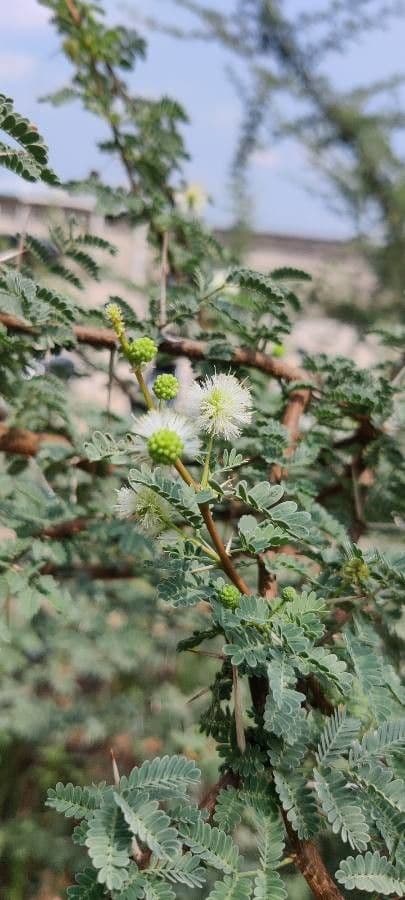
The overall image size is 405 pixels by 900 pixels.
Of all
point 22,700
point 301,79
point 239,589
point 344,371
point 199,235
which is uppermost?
point 301,79

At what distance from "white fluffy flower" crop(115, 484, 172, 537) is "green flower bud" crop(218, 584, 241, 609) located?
0.06 meters

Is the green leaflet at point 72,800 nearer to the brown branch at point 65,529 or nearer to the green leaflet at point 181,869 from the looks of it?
the green leaflet at point 181,869

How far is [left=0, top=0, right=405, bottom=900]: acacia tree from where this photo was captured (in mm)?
435

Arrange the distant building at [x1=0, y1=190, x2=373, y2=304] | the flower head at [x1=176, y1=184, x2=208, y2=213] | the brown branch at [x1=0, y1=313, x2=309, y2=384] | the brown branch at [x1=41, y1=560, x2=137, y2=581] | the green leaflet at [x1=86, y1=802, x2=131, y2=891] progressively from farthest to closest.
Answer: the distant building at [x1=0, y1=190, x2=373, y2=304] < the flower head at [x1=176, y1=184, x2=208, y2=213] < the brown branch at [x1=41, y1=560, x2=137, y2=581] < the brown branch at [x1=0, y1=313, x2=309, y2=384] < the green leaflet at [x1=86, y1=802, x2=131, y2=891]

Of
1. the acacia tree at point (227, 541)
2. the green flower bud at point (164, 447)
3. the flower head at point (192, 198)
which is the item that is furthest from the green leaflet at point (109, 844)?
the flower head at point (192, 198)

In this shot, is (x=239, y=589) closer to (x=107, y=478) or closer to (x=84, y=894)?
(x=84, y=894)

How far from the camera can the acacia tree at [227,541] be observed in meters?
0.44

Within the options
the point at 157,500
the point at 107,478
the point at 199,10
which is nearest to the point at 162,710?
the point at 107,478

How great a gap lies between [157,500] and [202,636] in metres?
0.13

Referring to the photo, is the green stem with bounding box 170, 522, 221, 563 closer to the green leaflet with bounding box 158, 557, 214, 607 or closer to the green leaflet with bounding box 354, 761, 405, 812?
the green leaflet with bounding box 158, 557, 214, 607

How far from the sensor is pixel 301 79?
220cm

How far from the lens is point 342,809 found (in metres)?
0.46

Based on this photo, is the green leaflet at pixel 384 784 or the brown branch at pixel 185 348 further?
the brown branch at pixel 185 348

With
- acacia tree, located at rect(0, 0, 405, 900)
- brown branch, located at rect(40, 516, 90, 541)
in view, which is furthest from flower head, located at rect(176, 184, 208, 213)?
brown branch, located at rect(40, 516, 90, 541)
